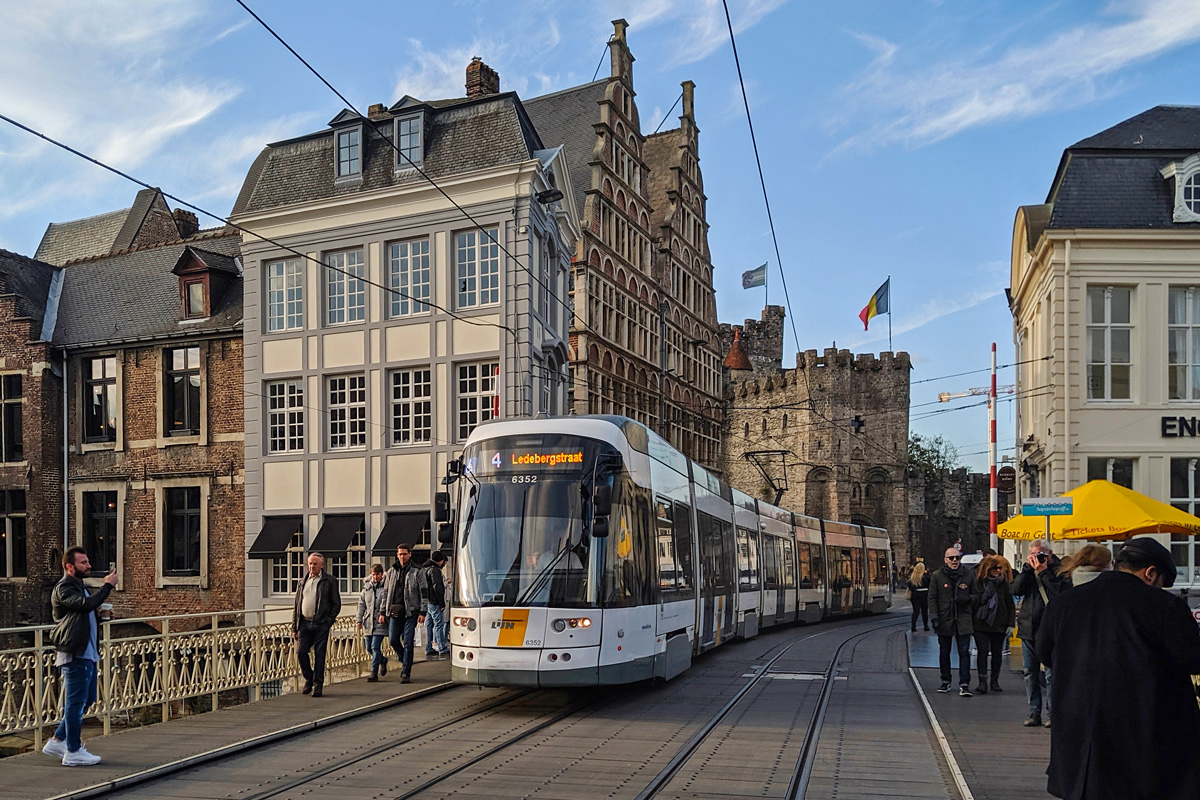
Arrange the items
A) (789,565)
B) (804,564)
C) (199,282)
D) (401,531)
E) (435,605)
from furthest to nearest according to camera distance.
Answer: (199,282) → (804,564) → (789,565) → (401,531) → (435,605)

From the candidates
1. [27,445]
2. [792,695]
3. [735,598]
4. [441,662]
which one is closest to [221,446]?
[27,445]

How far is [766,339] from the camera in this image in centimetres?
8044

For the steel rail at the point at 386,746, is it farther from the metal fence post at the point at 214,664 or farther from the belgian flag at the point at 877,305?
the belgian flag at the point at 877,305

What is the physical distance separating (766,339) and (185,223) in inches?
1858

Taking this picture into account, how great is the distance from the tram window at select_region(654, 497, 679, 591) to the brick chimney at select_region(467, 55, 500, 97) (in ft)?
82.9

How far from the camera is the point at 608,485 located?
1245 cm

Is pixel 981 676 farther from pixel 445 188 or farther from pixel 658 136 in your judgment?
pixel 658 136

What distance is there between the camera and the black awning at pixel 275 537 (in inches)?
1123

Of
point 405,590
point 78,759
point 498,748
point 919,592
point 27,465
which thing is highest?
point 27,465

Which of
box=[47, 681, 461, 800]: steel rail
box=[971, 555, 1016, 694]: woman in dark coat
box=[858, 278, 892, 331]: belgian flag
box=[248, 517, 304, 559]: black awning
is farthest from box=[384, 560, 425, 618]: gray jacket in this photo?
box=[858, 278, 892, 331]: belgian flag

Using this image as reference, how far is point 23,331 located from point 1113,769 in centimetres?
3167

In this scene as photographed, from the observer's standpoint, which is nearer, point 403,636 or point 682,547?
point 682,547

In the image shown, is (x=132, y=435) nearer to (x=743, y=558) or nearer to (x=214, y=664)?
(x=743, y=558)

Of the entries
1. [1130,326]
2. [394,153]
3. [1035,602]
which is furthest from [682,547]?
[394,153]
